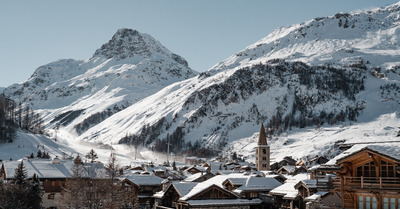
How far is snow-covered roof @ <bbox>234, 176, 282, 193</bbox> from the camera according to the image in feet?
220

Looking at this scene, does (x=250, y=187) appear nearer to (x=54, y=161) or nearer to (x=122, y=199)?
(x=122, y=199)

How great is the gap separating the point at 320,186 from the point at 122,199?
24.2m

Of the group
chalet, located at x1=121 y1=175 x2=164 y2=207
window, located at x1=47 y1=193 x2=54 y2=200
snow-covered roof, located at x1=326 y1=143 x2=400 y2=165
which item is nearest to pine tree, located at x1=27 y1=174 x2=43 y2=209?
window, located at x1=47 y1=193 x2=54 y2=200

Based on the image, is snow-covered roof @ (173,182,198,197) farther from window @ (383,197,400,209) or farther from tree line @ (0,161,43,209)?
window @ (383,197,400,209)

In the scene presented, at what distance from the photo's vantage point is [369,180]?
33.7 meters

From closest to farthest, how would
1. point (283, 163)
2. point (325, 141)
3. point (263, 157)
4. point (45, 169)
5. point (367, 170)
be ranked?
1. point (367, 170)
2. point (45, 169)
3. point (263, 157)
4. point (283, 163)
5. point (325, 141)

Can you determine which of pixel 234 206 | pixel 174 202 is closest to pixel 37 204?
pixel 174 202

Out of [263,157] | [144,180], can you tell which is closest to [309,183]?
[144,180]

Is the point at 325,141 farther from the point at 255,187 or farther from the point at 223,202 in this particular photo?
the point at 223,202

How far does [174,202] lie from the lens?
64062 millimetres

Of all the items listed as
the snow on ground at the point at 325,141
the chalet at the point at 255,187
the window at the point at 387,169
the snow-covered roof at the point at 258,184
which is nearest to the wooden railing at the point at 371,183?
the window at the point at 387,169

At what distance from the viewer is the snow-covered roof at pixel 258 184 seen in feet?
220

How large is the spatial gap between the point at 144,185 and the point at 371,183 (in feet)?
166

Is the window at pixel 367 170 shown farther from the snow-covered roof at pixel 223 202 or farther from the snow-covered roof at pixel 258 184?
the snow-covered roof at pixel 258 184
